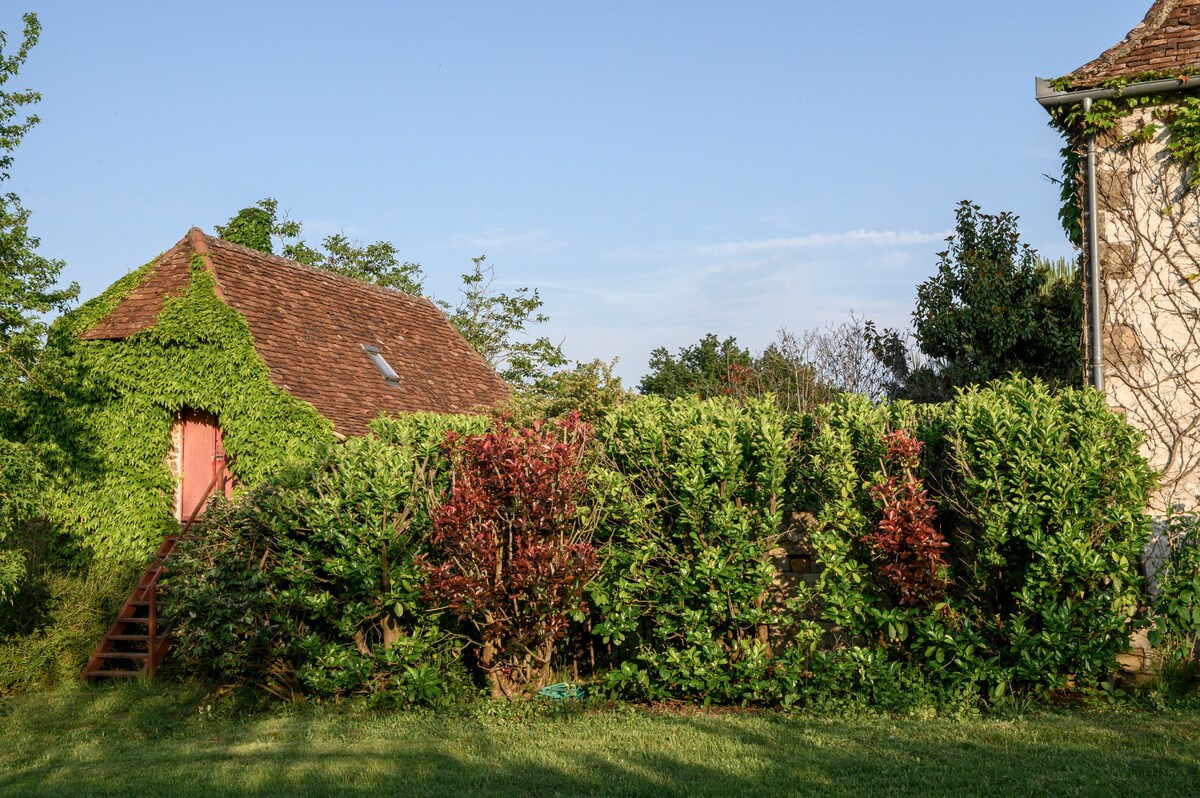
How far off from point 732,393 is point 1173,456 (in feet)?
50.8

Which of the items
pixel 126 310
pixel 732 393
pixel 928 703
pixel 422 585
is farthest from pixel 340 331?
pixel 928 703

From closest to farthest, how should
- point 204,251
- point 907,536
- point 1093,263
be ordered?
point 907,536, point 1093,263, point 204,251

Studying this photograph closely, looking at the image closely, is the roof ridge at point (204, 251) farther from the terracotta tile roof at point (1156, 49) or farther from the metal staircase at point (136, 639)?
the terracotta tile roof at point (1156, 49)

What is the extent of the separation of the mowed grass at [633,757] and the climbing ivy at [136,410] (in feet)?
24.7

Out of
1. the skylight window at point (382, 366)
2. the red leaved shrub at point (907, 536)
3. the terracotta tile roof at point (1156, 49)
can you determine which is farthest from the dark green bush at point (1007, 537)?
the skylight window at point (382, 366)

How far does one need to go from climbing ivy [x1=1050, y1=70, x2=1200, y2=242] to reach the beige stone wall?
0.23 ft

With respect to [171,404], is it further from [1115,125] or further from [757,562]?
[1115,125]

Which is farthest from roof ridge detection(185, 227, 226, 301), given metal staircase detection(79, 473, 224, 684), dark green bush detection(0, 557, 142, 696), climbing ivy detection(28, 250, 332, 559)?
dark green bush detection(0, 557, 142, 696)

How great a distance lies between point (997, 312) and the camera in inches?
682

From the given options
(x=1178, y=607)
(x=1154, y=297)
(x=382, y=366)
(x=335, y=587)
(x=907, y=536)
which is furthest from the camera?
(x=382, y=366)

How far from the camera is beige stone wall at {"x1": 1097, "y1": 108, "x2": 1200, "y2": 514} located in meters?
9.62

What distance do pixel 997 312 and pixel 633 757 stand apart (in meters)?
12.5

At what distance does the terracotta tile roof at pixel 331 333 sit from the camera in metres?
17.2

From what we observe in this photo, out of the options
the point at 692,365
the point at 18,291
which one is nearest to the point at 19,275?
the point at 18,291
